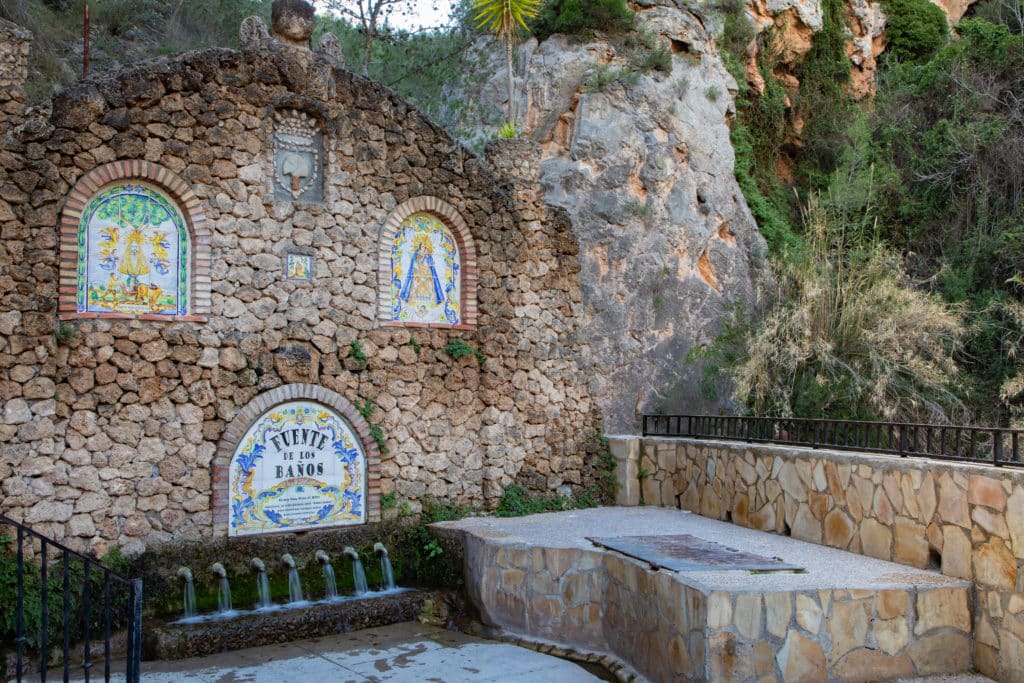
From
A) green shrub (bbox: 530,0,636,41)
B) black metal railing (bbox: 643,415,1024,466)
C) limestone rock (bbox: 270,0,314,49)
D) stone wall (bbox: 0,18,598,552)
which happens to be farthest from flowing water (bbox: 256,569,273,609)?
green shrub (bbox: 530,0,636,41)

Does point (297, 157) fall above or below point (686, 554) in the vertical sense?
above

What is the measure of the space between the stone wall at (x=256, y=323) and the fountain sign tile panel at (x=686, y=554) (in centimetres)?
250

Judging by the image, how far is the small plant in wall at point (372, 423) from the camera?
8.72 metres

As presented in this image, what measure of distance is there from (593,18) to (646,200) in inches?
167

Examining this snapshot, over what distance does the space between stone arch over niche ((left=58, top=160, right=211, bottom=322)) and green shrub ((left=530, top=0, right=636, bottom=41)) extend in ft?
37.4

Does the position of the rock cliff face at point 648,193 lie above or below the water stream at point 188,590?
above

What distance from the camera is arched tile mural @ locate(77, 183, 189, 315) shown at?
7383mm

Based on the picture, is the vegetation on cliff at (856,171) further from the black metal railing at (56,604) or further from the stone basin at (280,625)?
the black metal railing at (56,604)

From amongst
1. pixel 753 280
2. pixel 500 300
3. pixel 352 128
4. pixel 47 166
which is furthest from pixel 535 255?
pixel 753 280

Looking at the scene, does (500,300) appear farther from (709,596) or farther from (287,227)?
(709,596)

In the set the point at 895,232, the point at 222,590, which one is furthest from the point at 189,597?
the point at 895,232

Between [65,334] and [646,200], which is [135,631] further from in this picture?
[646,200]

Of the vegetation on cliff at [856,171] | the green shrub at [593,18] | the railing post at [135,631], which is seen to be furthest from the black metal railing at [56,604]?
the green shrub at [593,18]

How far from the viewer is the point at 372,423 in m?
8.79
